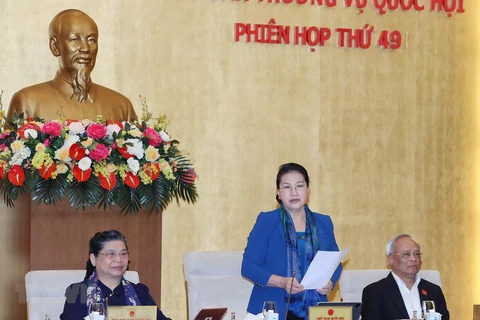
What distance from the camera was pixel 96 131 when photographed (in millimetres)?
5027

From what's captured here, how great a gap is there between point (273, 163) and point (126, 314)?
4.34 m

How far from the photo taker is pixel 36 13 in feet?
23.7

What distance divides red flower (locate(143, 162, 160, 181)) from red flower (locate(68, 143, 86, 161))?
14.2 inches

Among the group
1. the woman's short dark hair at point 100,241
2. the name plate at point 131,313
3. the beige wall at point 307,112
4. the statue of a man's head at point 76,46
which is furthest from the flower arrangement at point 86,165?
the beige wall at point 307,112

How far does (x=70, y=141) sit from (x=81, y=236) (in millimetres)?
539

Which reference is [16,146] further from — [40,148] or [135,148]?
[135,148]

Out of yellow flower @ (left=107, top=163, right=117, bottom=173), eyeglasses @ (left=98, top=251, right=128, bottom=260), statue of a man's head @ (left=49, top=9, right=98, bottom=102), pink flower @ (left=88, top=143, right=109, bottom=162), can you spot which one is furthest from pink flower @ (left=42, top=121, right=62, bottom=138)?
statue of a man's head @ (left=49, top=9, right=98, bottom=102)

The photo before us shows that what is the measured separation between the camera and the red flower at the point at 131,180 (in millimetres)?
5059

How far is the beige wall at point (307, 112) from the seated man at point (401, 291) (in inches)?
113

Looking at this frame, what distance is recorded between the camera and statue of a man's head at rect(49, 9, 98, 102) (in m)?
Answer: 6.09

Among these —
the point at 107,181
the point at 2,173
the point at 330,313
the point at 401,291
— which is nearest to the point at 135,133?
the point at 107,181

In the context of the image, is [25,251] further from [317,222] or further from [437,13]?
[437,13]

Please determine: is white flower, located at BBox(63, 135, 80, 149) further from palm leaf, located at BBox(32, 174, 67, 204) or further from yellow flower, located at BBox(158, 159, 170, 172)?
yellow flower, located at BBox(158, 159, 170, 172)

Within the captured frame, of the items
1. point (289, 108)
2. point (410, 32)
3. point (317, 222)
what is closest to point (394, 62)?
point (410, 32)
